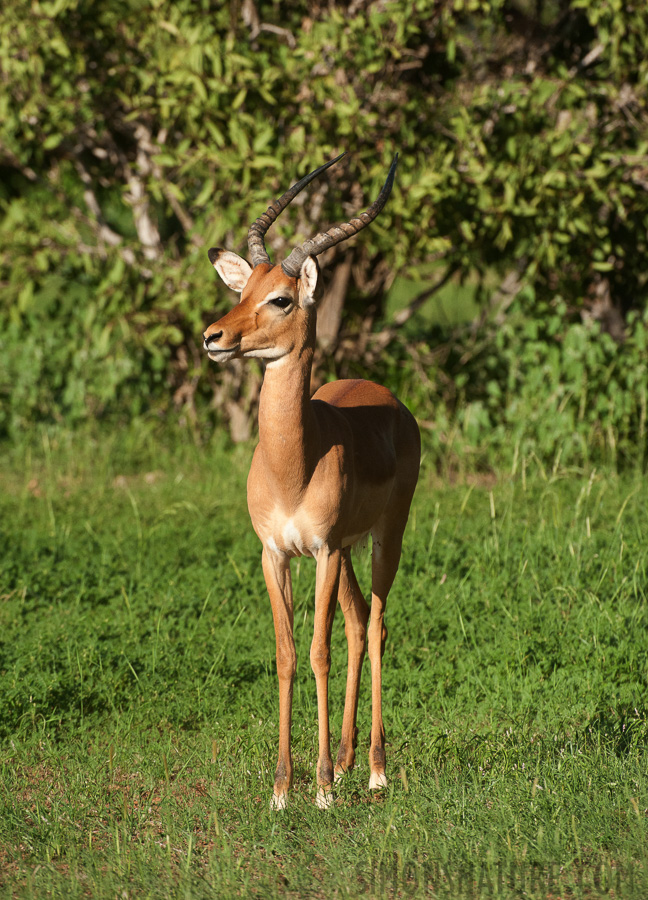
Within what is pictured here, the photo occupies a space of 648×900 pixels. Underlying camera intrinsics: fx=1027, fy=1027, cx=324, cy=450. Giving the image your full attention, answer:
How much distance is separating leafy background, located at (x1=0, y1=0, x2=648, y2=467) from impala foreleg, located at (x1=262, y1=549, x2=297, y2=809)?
3207 mm

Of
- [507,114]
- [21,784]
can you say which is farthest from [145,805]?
[507,114]

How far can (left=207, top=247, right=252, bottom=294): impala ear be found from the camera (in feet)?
12.5

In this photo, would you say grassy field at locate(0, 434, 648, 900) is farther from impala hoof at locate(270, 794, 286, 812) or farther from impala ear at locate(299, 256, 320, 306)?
impala ear at locate(299, 256, 320, 306)

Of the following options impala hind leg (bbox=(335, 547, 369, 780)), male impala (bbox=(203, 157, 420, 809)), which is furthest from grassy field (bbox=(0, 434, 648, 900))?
male impala (bbox=(203, 157, 420, 809))

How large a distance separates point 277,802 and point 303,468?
120cm

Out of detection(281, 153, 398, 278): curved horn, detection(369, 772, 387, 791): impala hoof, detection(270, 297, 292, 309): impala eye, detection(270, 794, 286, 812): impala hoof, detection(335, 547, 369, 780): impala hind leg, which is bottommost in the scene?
detection(369, 772, 387, 791): impala hoof

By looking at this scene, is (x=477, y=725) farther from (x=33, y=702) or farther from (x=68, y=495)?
(x=68, y=495)

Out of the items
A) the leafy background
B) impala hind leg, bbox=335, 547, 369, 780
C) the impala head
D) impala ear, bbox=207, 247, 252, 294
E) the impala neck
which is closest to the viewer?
the impala head

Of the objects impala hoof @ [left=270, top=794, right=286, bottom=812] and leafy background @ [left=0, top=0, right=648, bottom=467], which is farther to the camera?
leafy background @ [left=0, top=0, right=648, bottom=467]

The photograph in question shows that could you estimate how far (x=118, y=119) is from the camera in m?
8.05

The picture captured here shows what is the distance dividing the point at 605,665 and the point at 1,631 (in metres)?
2.90

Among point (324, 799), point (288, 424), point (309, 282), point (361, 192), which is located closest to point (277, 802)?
point (324, 799)

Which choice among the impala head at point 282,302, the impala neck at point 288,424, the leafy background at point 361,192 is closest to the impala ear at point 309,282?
the impala head at point 282,302

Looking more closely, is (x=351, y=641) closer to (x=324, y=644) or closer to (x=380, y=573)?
(x=380, y=573)
